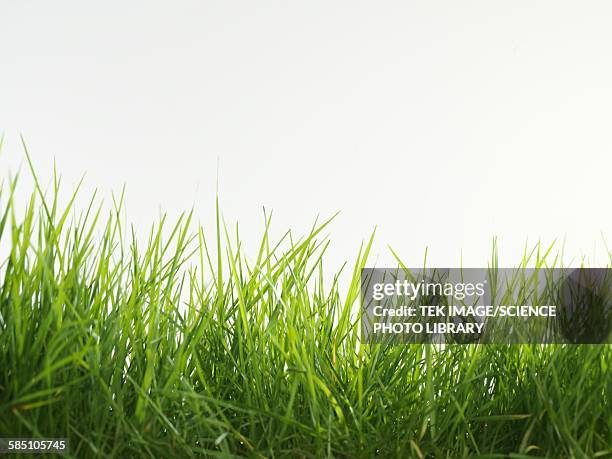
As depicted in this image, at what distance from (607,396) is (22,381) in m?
0.62

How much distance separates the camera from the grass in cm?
67

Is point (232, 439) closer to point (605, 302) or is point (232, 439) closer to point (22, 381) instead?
point (22, 381)

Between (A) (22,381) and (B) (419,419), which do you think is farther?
(B) (419,419)

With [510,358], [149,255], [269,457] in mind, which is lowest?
[269,457]

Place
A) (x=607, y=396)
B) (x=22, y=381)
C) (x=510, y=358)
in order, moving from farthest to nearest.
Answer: (x=510, y=358), (x=607, y=396), (x=22, y=381)

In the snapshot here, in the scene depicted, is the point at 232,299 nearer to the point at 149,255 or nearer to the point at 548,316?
A: the point at 149,255

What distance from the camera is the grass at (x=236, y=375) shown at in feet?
2.20

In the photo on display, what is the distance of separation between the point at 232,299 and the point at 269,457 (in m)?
0.27

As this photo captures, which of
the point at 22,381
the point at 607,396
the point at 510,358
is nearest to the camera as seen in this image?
the point at 22,381

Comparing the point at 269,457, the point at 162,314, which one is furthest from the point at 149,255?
the point at 269,457

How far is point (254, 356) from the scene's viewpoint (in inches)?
31.2

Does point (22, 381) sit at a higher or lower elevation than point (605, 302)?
lower

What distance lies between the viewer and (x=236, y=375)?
810 millimetres

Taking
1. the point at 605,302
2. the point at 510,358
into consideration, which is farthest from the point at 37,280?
the point at 605,302
